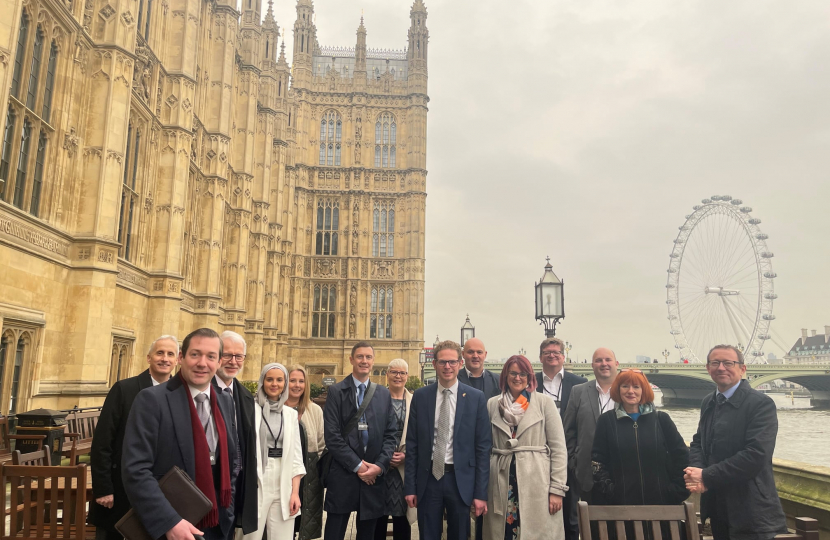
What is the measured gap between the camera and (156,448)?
296cm

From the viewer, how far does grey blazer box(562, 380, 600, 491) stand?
5.10 metres

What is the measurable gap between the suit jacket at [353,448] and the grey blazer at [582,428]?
1586 millimetres

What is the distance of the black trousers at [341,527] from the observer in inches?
197

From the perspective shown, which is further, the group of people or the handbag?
the handbag

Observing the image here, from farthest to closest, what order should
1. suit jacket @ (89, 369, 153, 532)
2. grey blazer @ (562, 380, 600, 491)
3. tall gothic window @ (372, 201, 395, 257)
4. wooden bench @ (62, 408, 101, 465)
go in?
1. tall gothic window @ (372, 201, 395, 257)
2. wooden bench @ (62, 408, 101, 465)
3. grey blazer @ (562, 380, 600, 491)
4. suit jacket @ (89, 369, 153, 532)

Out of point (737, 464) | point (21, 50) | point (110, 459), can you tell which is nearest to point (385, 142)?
point (21, 50)

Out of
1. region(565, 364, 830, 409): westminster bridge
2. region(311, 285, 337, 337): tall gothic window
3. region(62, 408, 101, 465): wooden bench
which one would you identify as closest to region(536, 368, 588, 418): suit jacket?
region(62, 408, 101, 465): wooden bench

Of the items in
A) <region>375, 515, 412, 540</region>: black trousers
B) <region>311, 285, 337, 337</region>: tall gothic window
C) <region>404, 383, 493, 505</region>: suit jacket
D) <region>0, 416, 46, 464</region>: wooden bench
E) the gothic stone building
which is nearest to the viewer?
<region>404, 383, 493, 505</region>: suit jacket

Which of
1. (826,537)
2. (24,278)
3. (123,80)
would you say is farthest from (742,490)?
(123,80)

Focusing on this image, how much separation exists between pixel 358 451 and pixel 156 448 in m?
2.38

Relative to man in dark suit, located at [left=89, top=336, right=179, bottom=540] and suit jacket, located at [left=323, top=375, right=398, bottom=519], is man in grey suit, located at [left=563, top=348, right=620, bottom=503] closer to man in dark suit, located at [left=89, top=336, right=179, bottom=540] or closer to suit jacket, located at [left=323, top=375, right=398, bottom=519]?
suit jacket, located at [left=323, top=375, right=398, bottom=519]

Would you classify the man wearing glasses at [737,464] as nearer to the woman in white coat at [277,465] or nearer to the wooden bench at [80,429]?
the woman in white coat at [277,465]

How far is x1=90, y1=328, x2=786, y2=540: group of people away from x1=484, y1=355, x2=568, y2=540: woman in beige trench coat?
1 centimetres

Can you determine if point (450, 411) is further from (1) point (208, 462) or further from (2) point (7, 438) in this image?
(2) point (7, 438)
